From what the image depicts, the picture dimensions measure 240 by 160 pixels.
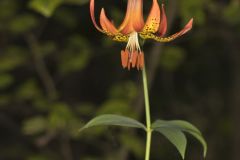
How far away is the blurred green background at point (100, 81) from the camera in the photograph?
6.49ft

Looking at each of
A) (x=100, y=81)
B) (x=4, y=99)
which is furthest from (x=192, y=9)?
(x=100, y=81)

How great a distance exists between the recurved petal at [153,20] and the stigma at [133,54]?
0.10 ft

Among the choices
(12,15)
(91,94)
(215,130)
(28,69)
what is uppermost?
(12,15)

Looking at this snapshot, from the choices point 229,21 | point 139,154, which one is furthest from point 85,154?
point 229,21

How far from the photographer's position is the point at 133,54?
1.19 metres

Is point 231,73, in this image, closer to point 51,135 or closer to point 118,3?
point 118,3

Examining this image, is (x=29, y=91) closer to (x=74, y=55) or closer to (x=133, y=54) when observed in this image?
(x=74, y=55)

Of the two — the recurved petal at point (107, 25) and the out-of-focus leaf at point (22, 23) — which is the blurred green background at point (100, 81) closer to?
the out-of-focus leaf at point (22, 23)

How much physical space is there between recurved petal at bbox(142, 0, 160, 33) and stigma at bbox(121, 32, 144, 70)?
3cm

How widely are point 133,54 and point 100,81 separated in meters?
1.50

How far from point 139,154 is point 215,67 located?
0.92 meters

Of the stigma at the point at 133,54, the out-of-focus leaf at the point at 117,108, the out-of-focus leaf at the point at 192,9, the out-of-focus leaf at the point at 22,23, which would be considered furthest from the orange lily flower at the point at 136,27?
the out-of-focus leaf at the point at 22,23

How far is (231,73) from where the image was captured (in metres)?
2.83

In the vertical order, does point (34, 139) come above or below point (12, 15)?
below
